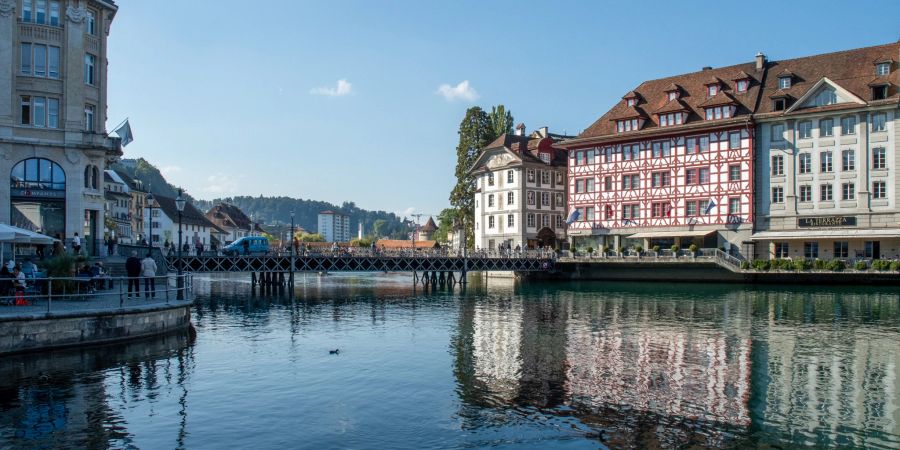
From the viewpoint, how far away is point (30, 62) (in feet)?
141

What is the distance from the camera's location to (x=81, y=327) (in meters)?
23.9

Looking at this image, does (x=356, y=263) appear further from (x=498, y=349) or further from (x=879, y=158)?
(x=879, y=158)

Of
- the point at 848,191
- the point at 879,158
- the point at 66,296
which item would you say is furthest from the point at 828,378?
the point at 879,158

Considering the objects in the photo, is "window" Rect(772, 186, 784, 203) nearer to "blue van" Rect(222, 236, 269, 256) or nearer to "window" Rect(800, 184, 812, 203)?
"window" Rect(800, 184, 812, 203)

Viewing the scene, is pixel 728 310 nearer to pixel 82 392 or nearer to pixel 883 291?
pixel 883 291

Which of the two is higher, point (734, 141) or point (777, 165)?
point (734, 141)

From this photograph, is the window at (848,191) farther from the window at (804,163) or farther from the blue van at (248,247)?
the blue van at (248,247)

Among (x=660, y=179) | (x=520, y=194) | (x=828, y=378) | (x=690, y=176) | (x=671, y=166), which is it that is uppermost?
(x=671, y=166)

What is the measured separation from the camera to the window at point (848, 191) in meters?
63.0

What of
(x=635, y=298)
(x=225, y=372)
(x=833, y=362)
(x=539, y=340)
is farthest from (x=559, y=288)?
(x=225, y=372)

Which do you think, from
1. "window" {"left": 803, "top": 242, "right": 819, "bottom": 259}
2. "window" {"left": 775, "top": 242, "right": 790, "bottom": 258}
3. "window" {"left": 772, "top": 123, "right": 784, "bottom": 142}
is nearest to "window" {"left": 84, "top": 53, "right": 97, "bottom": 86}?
"window" {"left": 772, "top": 123, "right": 784, "bottom": 142}

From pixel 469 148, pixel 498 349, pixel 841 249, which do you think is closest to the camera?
pixel 498 349

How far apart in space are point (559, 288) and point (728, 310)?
23394mm

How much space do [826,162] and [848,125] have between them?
3479mm
